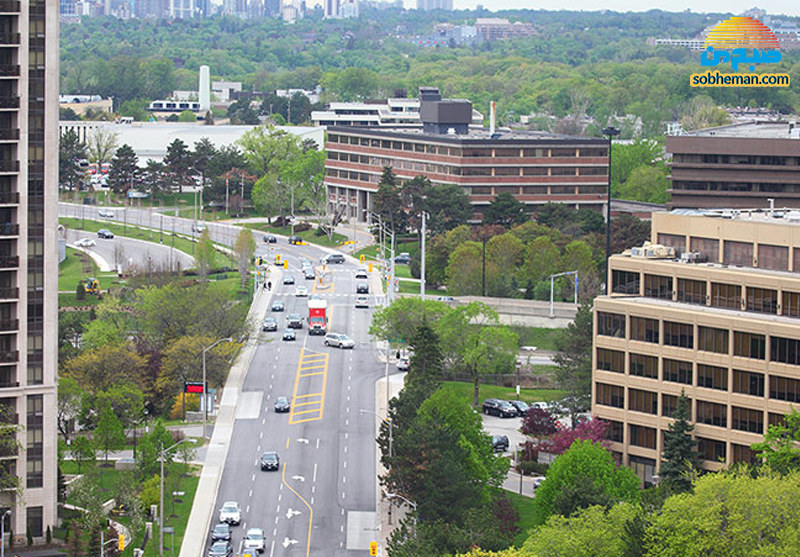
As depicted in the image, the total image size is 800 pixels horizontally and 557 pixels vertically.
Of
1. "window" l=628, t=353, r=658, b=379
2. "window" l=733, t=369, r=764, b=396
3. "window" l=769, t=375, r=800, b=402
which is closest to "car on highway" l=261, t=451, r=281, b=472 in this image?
"window" l=628, t=353, r=658, b=379

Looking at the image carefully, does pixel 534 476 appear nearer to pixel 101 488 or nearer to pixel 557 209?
pixel 101 488

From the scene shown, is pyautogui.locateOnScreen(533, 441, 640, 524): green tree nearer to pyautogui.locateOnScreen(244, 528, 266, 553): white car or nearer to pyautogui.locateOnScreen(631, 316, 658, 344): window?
pyautogui.locateOnScreen(631, 316, 658, 344): window

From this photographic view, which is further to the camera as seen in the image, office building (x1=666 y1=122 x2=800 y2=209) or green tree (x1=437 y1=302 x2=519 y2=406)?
office building (x1=666 y1=122 x2=800 y2=209)

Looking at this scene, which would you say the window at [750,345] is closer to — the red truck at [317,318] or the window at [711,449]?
the window at [711,449]

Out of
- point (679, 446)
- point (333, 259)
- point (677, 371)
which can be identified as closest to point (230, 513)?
point (679, 446)

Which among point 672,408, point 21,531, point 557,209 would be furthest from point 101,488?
point 557,209

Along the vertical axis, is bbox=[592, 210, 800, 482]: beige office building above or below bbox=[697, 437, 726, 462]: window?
above

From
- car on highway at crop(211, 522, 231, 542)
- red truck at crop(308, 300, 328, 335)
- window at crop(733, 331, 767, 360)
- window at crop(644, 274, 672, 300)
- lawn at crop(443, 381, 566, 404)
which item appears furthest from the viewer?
red truck at crop(308, 300, 328, 335)

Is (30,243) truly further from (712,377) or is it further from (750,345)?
(750,345)
